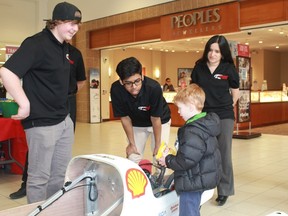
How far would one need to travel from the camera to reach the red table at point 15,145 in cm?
409

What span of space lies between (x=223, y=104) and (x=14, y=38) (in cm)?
930

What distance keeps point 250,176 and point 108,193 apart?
2739 mm

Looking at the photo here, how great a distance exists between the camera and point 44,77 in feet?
7.49

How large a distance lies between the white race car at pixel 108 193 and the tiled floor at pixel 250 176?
99 centimetres

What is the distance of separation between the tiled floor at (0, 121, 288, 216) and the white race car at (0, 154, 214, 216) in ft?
3.25

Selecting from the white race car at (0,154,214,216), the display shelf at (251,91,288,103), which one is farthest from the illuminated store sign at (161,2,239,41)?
the white race car at (0,154,214,216)

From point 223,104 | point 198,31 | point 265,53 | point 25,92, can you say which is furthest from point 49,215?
point 265,53

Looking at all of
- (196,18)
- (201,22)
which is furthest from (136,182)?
(196,18)

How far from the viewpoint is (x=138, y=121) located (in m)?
3.01

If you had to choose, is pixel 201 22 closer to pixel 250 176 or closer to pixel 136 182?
pixel 250 176

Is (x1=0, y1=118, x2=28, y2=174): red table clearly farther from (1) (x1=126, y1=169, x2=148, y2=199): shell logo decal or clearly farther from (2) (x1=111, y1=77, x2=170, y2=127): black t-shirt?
(1) (x1=126, y1=169, x2=148, y2=199): shell logo decal

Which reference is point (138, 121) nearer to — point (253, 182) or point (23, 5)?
point (253, 182)

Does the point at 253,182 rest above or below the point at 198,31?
below

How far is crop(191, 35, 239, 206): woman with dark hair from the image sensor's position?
10.5 feet
